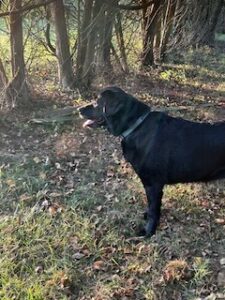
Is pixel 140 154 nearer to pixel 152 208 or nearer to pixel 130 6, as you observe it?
pixel 152 208

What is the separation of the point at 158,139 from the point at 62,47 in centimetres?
396

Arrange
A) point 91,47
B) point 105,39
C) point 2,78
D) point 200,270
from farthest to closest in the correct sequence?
point 105,39, point 91,47, point 2,78, point 200,270

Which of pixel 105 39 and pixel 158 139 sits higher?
pixel 105 39

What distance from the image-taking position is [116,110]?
416 cm

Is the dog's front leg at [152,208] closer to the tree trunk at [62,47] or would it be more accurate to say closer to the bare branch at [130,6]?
the tree trunk at [62,47]

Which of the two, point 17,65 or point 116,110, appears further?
point 17,65

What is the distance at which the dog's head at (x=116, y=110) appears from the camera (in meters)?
4.16

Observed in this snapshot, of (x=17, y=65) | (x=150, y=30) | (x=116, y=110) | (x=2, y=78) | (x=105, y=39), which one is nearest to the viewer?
(x=116, y=110)

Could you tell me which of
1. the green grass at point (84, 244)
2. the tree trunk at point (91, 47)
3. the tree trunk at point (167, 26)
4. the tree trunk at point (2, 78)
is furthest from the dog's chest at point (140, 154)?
the tree trunk at point (167, 26)

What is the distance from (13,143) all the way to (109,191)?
178 cm

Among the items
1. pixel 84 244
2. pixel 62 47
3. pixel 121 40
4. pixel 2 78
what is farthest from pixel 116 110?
pixel 121 40

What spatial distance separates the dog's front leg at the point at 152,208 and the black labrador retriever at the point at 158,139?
0.06 m

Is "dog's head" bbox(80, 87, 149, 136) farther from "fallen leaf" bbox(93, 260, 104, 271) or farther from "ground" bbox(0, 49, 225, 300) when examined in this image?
"fallen leaf" bbox(93, 260, 104, 271)

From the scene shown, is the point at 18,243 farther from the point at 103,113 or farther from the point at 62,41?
the point at 62,41
